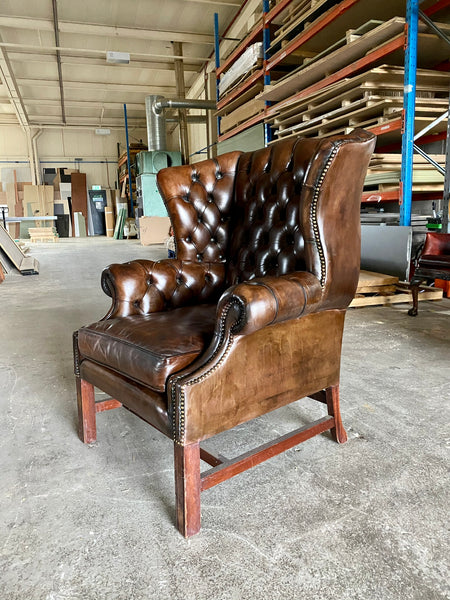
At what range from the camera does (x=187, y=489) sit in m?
1.10

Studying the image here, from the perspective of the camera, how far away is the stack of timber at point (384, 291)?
3.61 meters

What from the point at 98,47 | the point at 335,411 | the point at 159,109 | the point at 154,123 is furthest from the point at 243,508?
the point at 98,47

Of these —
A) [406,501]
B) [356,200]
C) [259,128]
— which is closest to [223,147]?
[259,128]

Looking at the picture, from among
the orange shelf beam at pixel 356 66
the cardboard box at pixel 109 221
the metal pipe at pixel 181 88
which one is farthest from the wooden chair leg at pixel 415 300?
the cardboard box at pixel 109 221

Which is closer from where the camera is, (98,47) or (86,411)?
(86,411)

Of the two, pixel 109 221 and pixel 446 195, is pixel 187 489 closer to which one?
pixel 446 195

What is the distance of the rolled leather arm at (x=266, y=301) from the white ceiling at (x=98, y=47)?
793 cm

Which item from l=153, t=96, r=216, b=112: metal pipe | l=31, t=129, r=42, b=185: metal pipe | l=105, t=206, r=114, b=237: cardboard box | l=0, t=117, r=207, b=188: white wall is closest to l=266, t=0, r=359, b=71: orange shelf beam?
l=153, t=96, r=216, b=112: metal pipe

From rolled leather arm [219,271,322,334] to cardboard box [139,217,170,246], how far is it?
892cm

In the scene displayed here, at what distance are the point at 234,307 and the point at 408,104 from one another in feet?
10.7

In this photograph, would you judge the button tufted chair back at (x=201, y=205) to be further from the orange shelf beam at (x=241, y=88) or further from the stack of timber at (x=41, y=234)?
the stack of timber at (x=41, y=234)

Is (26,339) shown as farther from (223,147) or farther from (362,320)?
(223,147)

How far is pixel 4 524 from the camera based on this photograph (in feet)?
3.84

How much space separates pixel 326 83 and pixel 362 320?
252cm
